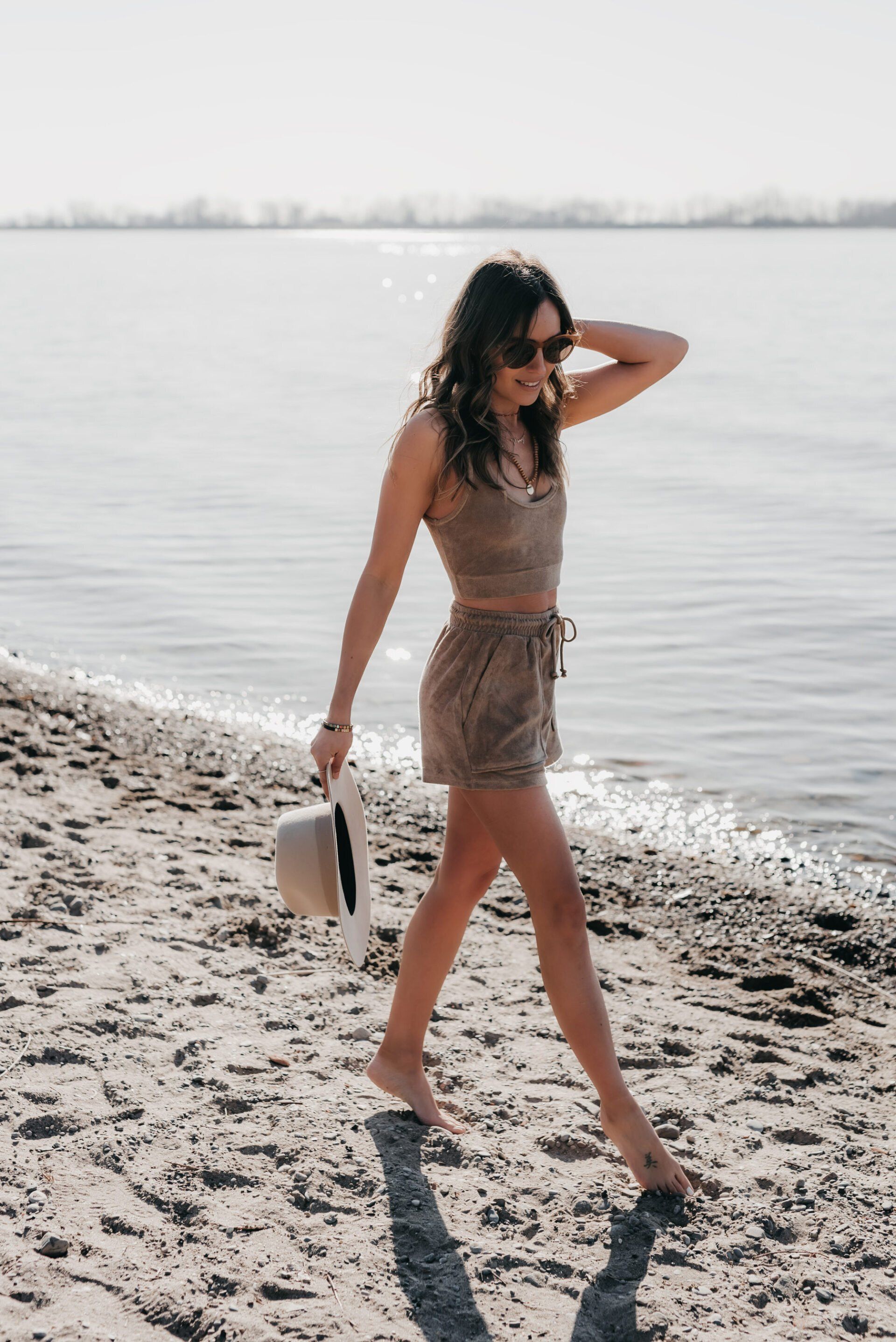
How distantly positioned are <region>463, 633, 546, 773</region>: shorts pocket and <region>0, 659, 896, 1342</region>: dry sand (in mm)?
1056

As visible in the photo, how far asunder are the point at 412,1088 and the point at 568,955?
71 centimetres

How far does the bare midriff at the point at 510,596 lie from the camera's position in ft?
9.41

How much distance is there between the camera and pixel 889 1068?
387 centimetres

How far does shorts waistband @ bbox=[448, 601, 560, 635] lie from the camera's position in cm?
293

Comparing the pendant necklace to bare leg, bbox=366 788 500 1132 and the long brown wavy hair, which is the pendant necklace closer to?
the long brown wavy hair

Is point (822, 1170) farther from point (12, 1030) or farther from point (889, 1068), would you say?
point (12, 1030)

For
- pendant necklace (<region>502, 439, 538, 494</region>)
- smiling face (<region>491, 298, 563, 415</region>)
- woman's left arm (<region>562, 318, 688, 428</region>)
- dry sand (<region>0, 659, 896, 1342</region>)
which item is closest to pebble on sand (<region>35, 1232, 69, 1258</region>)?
dry sand (<region>0, 659, 896, 1342</region>)

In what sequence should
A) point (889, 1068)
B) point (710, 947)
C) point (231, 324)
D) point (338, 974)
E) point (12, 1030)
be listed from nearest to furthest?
point (12, 1030) < point (889, 1068) < point (338, 974) < point (710, 947) < point (231, 324)

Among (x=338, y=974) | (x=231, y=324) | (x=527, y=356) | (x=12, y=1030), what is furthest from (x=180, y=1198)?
(x=231, y=324)

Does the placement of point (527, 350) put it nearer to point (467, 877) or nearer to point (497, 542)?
point (497, 542)

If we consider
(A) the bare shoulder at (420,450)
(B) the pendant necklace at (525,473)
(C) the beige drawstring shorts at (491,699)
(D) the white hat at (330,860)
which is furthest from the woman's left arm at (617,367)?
(D) the white hat at (330,860)

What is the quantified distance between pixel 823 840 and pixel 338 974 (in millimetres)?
2697

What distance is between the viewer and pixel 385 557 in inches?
113

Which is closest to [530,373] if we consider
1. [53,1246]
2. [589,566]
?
[53,1246]
